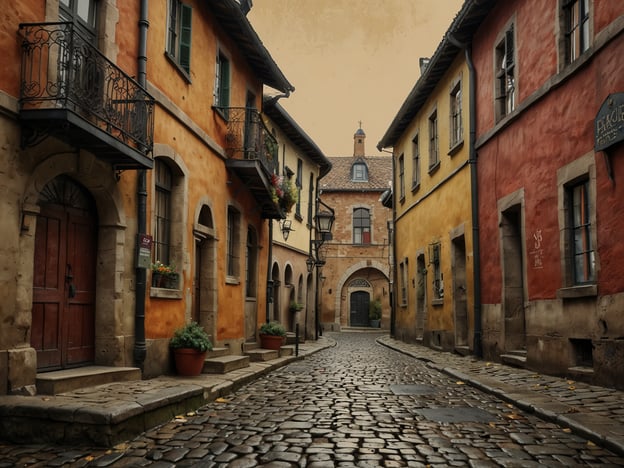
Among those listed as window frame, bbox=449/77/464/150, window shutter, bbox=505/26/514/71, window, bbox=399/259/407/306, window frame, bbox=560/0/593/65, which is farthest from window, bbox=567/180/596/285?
window, bbox=399/259/407/306

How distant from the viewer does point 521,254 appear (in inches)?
498

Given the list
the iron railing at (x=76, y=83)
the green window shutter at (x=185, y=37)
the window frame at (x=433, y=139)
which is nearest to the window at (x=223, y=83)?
the green window shutter at (x=185, y=37)

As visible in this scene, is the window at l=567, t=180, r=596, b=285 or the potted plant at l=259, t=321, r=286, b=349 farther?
the potted plant at l=259, t=321, r=286, b=349

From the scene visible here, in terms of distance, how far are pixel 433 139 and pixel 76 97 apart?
14177 millimetres

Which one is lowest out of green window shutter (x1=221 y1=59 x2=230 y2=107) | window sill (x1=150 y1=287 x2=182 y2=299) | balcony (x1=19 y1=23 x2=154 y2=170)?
window sill (x1=150 y1=287 x2=182 y2=299)

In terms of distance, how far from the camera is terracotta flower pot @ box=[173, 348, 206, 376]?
9.88 m

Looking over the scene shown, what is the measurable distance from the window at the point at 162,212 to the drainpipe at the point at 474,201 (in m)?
6.81

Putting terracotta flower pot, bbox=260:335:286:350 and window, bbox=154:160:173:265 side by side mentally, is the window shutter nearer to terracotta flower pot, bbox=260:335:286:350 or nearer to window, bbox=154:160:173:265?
window, bbox=154:160:173:265

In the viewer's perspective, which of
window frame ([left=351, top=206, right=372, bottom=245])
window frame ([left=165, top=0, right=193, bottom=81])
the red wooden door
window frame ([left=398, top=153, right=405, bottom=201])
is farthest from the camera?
window frame ([left=351, top=206, right=372, bottom=245])

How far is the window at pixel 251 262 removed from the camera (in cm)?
1625

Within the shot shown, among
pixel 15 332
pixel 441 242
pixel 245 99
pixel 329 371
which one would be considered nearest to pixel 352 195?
pixel 441 242

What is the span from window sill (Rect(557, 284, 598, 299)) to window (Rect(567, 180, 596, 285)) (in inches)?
8.0

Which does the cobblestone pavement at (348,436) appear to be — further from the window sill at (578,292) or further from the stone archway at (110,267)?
the window sill at (578,292)

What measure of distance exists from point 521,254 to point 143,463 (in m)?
9.36
